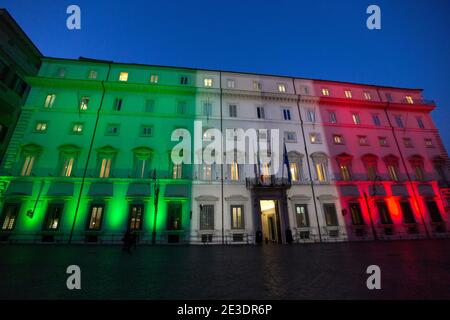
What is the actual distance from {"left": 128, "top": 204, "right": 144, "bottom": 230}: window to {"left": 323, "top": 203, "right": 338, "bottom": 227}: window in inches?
663

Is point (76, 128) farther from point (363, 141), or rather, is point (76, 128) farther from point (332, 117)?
point (363, 141)

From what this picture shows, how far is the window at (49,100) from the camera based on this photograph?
1909 centimetres

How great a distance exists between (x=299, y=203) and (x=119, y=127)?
1907 cm

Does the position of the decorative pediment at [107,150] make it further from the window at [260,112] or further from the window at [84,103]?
the window at [260,112]

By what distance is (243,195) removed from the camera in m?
18.0

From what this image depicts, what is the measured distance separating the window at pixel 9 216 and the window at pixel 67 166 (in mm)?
3939

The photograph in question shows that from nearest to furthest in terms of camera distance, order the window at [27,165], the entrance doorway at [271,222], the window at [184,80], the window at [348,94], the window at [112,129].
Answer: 1. the window at [27,165]
2. the entrance doorway at [271,222]
3. the window at [112,129]
4. the window at [184,80]
5. the window at [348,94]

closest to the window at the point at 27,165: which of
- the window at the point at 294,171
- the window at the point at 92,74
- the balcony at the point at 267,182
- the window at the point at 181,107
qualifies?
the window at the point at 92,74

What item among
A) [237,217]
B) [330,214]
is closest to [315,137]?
[330,214]

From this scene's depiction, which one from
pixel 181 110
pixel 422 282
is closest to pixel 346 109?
pixel 181 110

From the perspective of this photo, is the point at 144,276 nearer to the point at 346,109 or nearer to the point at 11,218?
the point at 11,218

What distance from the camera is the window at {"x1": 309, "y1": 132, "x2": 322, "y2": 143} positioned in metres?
21.2

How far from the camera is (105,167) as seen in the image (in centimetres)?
1766

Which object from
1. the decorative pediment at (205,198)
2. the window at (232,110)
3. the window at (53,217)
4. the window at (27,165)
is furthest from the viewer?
the window at (232,110)
